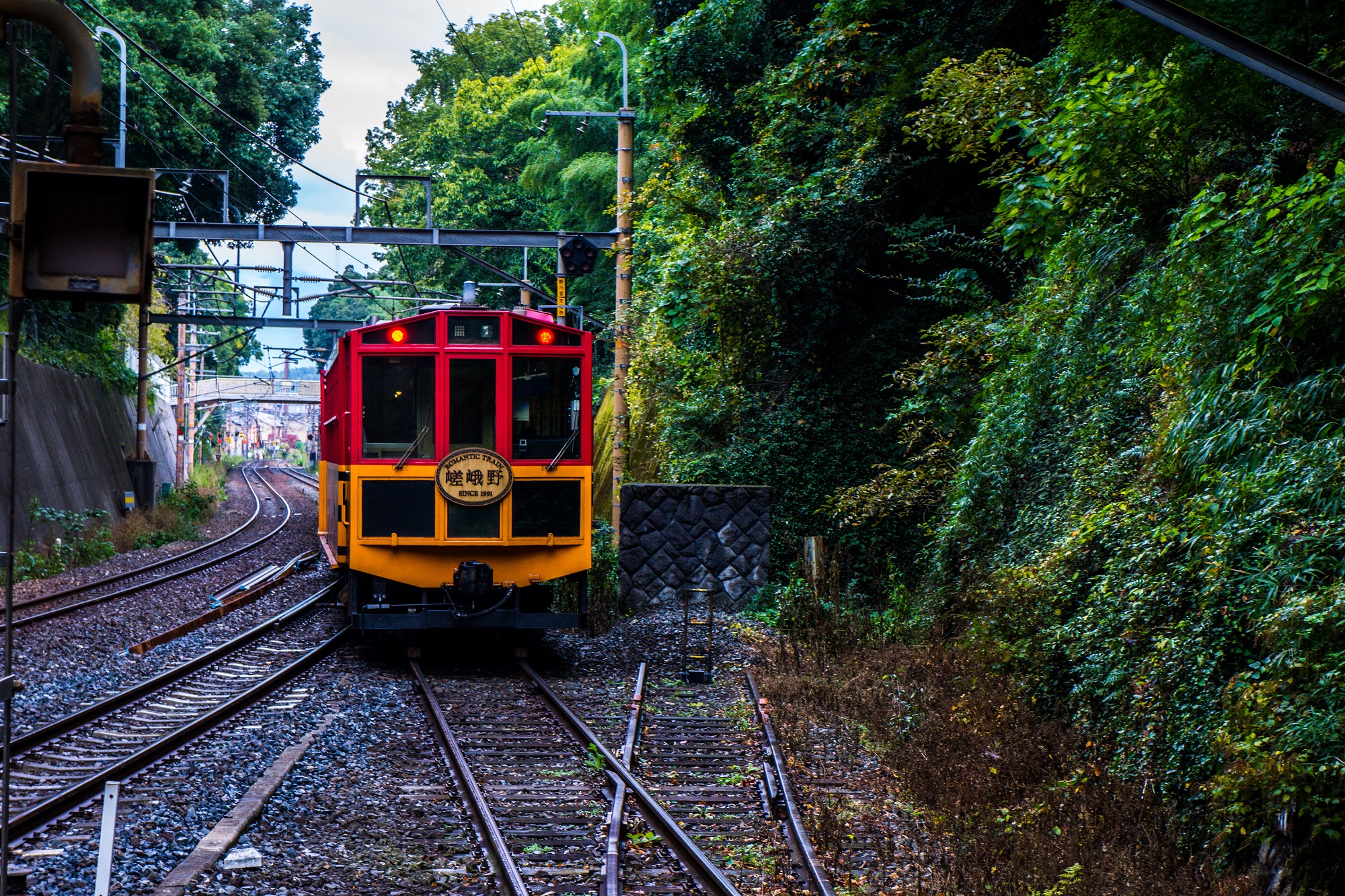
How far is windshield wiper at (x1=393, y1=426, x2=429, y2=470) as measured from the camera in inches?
391

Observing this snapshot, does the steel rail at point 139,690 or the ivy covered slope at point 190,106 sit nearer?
the steel rail at point 139,690

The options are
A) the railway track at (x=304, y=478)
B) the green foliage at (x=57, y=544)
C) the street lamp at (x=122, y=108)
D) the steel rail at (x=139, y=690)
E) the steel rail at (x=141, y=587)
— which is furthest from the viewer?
the railway track at (x=304, y=478)

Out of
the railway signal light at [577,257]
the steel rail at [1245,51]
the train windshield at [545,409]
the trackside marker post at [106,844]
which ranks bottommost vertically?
the trackside marker post at [106,844]

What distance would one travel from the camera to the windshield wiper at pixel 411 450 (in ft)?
32.6

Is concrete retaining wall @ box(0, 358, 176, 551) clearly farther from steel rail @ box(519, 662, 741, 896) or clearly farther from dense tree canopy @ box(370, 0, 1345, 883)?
steel rail @ box(519, 662, 741, 896)

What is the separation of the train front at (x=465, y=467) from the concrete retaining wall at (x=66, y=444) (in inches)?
369

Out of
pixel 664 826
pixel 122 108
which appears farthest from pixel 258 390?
pixel 664 826

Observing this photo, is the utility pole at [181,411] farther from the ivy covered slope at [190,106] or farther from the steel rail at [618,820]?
the steel rail at [618,820]

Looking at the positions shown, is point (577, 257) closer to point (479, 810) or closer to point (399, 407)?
point (399, 407)

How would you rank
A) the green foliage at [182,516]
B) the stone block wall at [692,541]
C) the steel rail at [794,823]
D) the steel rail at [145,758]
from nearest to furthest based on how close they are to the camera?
the steel rail at [794,823]
the steel rail at [145,758]
the stone block wall at [692,541]
the green foliage at [182,516]

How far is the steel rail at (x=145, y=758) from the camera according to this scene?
5.76m

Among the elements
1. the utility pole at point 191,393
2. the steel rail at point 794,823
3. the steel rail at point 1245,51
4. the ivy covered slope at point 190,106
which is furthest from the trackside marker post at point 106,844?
the utility pole at point 191,393

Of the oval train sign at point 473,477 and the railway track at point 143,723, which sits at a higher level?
the oval train sign at point 473,477

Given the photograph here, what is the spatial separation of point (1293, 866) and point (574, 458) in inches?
280
